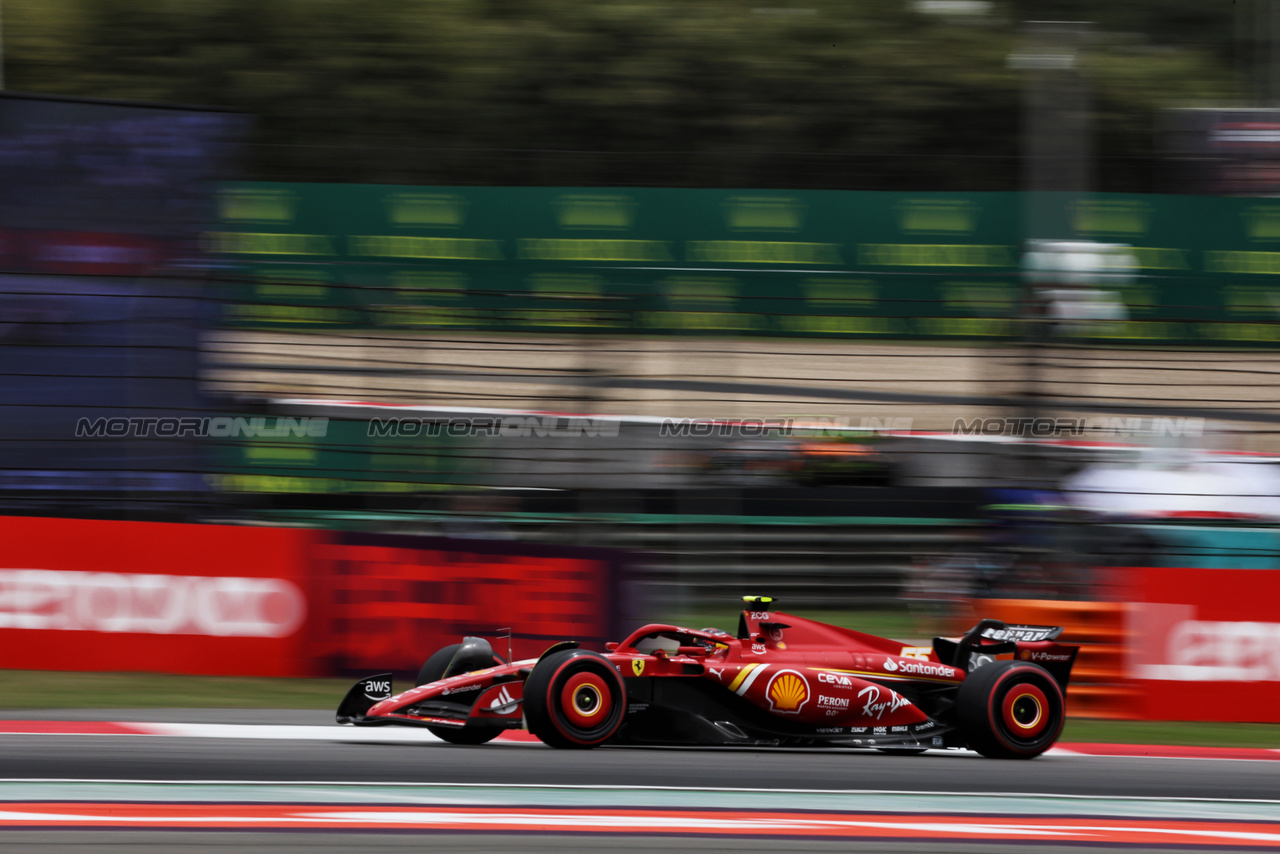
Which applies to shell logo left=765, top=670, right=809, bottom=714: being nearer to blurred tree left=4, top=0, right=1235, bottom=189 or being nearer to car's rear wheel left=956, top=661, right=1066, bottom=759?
car's rear wheel left=956, top=661, right=1066, bottom=759

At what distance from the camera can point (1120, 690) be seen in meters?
7.25

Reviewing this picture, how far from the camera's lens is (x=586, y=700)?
543 cm

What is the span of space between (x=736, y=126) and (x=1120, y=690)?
1845cm

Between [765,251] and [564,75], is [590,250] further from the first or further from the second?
[564,75]

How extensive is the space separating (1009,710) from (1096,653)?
1.74m

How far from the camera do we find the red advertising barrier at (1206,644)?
7156 mm

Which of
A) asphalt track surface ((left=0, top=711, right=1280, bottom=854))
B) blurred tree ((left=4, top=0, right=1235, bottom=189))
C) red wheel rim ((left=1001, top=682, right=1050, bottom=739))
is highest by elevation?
blurred tree ((left=4, top=0, right=1235, bottom=189))

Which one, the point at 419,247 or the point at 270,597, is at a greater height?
the point at 419,247

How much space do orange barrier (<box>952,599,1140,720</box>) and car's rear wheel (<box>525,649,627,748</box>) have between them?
2819mm

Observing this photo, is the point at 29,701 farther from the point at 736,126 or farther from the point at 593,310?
the point at 736,126

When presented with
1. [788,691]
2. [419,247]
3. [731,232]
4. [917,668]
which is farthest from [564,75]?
[788,691]

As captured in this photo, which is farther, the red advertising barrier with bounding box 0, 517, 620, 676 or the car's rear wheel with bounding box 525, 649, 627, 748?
the red advertising barrier with bounding box 0, 517, 620, 676

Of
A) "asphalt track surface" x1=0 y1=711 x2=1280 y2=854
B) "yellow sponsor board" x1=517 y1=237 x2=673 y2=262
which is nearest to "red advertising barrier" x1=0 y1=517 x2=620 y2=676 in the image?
"asphalt track surface" x1=0 y1=711 x2=1280 y2=854

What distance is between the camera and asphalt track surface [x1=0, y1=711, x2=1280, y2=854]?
4922 mm
